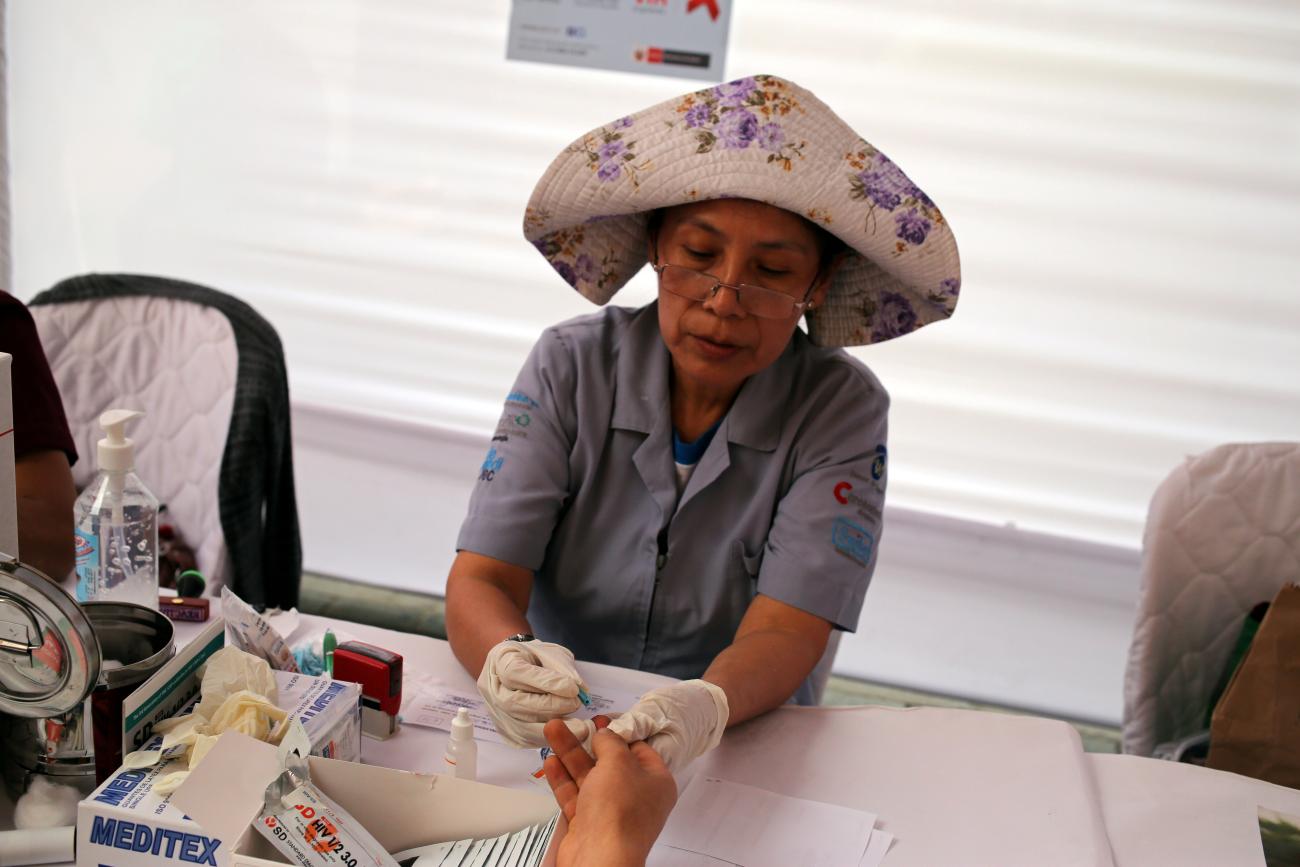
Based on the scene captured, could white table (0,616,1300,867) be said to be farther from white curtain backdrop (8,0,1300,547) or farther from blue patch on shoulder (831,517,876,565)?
white curtain backdrop (8,0,1300,547)

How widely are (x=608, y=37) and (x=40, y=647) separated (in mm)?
2420

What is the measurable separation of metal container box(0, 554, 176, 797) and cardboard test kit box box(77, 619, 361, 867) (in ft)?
0.06

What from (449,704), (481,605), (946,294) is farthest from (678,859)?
(946,294)

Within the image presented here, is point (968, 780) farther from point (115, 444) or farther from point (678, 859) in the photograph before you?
point (115, 444)

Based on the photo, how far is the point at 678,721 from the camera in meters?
1.12

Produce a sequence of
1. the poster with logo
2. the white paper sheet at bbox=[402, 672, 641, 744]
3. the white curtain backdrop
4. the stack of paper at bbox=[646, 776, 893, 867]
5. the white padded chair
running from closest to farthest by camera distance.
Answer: the stack of paper at bbox=[646, 776, 893, 867], the white paper sheet at bbox=[402, 672, 641, 744], the white padded chair, the white curtain backdrop, the poster with logo

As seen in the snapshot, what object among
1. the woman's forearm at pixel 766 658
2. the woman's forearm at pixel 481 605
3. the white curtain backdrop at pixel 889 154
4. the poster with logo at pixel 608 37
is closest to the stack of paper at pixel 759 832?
the woman's forearm at pixel 766 658

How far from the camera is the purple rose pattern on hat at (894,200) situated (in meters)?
1.42

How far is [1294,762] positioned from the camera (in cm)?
147

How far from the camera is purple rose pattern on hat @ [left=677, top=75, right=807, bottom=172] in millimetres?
1399

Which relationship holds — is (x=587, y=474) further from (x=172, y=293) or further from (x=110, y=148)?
(x=110, y=148)

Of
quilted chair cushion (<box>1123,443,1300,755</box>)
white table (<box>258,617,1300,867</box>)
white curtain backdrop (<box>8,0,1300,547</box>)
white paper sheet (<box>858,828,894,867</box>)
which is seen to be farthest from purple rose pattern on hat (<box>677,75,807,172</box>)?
white curtain backdrop (<box>8,0,1300,547</box>)

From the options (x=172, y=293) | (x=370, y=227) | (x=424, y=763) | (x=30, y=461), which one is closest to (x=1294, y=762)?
(x=424, y=763)

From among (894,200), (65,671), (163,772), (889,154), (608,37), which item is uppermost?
(608,37)
